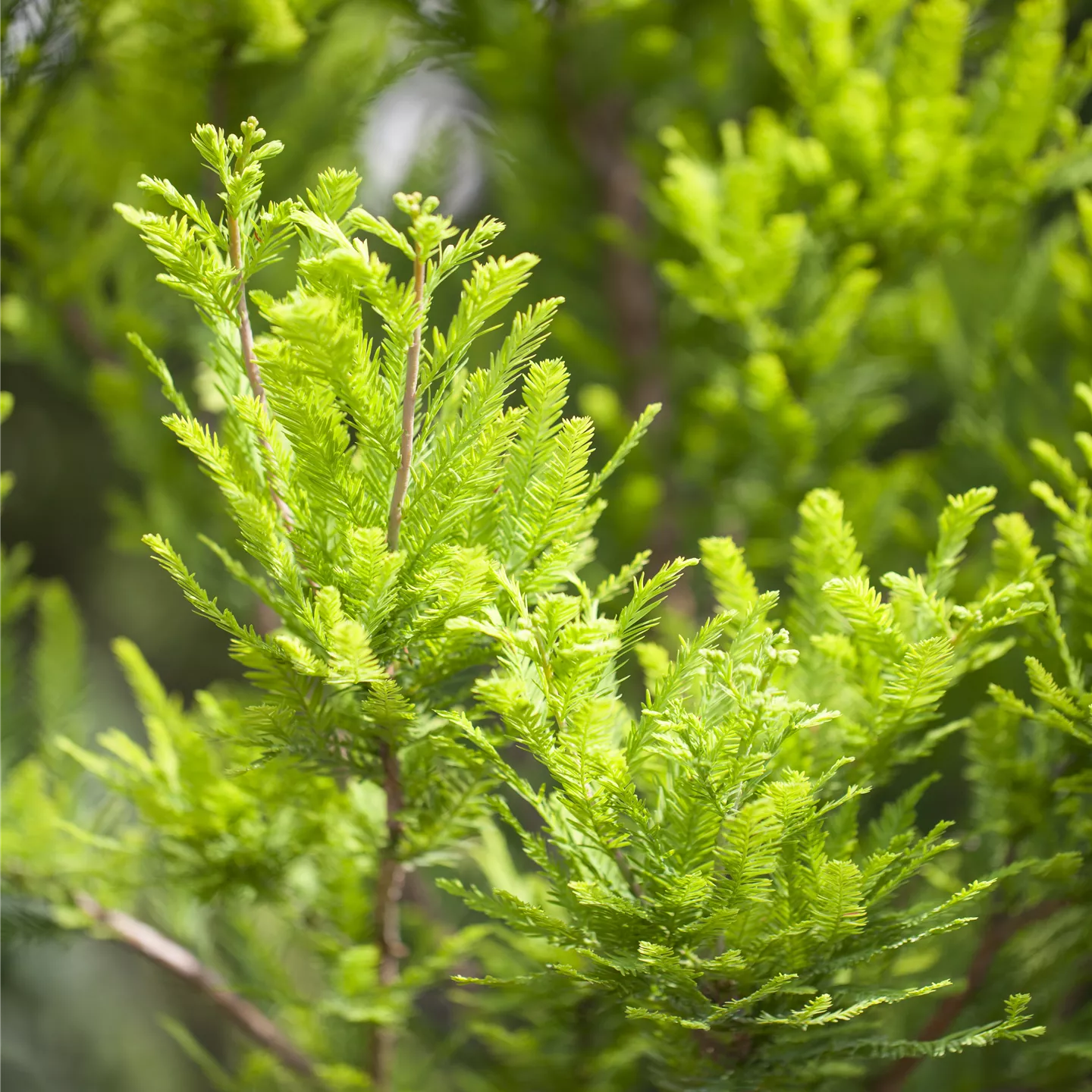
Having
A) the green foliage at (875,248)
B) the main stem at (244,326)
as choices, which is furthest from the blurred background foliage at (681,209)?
the main stem at (244,326)

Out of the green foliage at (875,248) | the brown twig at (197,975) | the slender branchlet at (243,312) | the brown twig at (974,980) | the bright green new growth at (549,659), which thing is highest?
the green foliage at (875,248)

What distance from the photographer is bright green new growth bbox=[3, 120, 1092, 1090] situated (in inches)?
12.8

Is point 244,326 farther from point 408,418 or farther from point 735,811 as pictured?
point 735,811

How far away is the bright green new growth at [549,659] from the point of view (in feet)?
1.06

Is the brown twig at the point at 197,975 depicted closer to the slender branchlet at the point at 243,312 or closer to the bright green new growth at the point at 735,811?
the bright green new growth at the point at 735,811

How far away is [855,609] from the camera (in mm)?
361

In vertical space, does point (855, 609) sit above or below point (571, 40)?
below

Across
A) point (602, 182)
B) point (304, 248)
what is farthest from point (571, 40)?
point (304, 248)

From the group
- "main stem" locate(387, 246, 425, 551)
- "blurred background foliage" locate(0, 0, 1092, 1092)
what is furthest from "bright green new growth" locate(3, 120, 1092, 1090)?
"blurred background foliage" locate(0, 0, 1092, 1092)

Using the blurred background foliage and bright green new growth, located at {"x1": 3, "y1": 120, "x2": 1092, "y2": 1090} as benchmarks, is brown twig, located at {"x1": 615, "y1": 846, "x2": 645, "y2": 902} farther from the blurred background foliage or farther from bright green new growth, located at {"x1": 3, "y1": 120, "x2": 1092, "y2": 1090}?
the blurred background foliage

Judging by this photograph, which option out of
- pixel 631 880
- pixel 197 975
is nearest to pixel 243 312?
pixel 631 880

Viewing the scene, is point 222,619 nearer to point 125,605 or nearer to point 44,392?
point 44,392

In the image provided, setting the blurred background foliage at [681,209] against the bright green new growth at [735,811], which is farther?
the blurred background foliage at [681,209]

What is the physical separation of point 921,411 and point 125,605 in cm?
128
